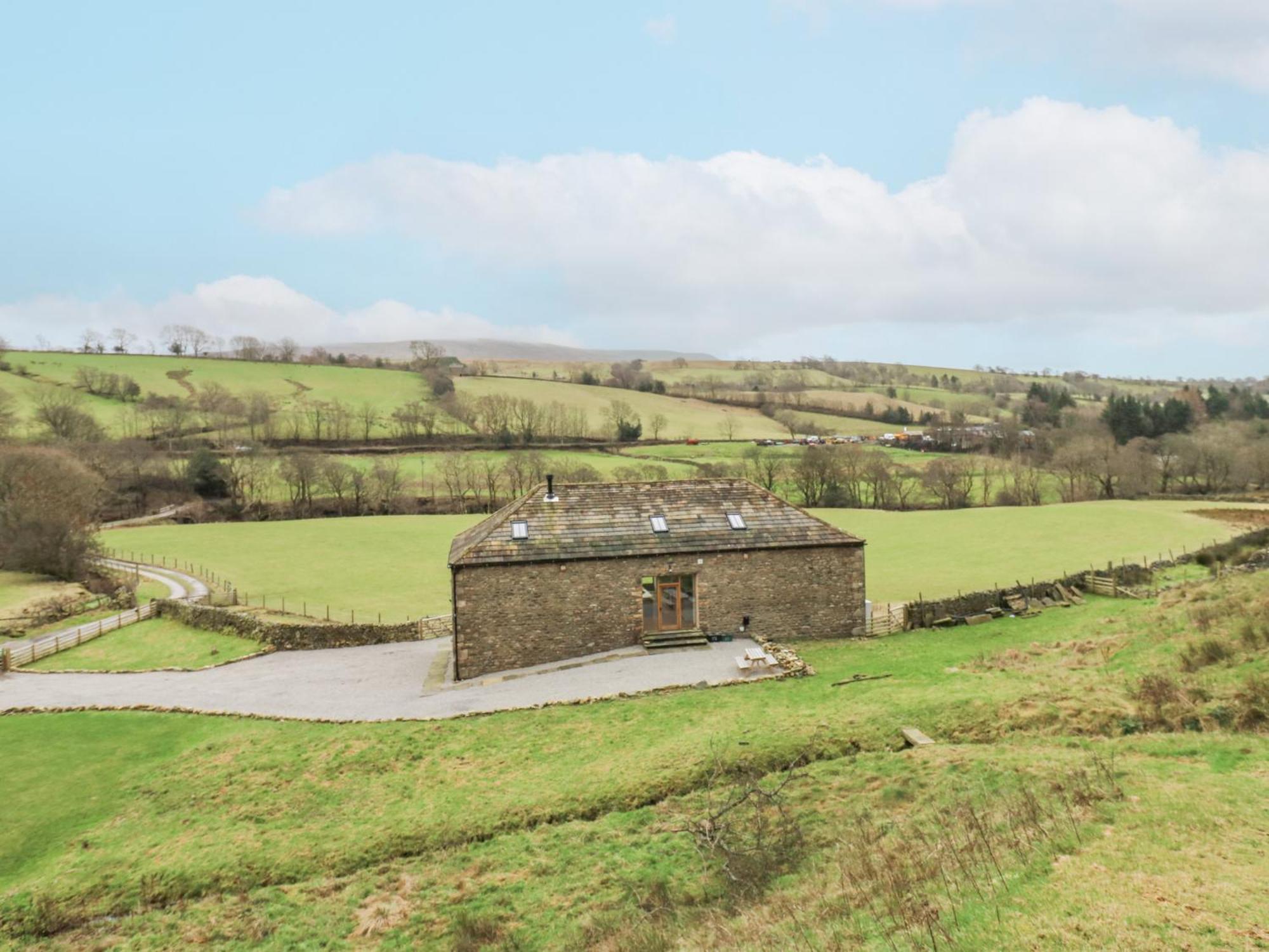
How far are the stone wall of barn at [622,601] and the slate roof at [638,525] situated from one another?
405mm

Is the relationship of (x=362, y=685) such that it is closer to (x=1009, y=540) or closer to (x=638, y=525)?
(x=638, y=525)

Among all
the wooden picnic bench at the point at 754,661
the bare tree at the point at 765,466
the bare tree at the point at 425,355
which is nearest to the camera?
the wooden picnic bench at the point at 754,661

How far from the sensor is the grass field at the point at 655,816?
7.79m

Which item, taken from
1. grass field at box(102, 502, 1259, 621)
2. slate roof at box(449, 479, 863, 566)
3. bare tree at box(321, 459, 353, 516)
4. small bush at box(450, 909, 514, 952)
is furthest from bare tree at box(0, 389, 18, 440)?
small bush at box(450, 909, 514, 952)

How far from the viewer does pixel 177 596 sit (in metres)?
41.4

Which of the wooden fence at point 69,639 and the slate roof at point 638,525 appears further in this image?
the wooden fence at point 69,639

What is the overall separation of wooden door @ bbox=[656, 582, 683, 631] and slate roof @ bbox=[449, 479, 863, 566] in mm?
1377

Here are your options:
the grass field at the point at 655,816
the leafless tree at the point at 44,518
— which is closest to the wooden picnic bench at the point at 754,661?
the grass field at the point at 655,816

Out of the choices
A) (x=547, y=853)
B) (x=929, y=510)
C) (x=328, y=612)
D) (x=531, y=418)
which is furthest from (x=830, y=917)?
(x=531, y=418)

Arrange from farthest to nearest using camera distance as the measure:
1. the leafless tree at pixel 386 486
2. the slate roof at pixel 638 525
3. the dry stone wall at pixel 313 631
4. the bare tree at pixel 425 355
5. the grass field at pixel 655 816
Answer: the bare tree at pixel 425 355, the leafless tree at pixel 386 486, the dry stone wall at pixel 313 631, the slate roof at pixel 638 525, the grass field at pixel 655 816

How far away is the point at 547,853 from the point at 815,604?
17.3m

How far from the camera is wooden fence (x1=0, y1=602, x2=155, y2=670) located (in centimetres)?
3027

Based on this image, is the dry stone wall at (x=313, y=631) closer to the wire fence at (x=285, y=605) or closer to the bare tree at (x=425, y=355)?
the wire fence at (x=285, y=605)

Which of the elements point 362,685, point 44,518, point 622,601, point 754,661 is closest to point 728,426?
point 44,518
